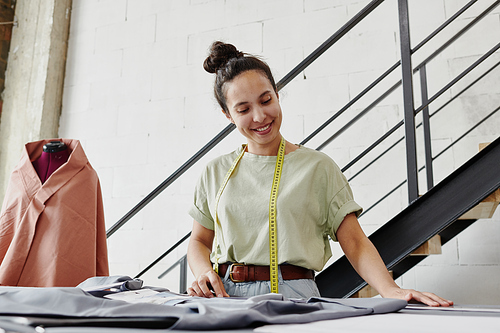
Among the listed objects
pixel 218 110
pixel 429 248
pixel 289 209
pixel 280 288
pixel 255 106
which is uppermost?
pixel 218 110

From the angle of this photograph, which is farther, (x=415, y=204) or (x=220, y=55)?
(x=415, y=204)

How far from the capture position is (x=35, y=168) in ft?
6.75

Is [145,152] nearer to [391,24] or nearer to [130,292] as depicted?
[391,24]

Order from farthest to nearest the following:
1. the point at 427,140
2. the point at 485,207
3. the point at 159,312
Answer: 1. the point at 427,140
2. the point at 485,207
3. the point at 159,312

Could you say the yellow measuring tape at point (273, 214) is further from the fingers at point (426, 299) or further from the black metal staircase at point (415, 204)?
the black metal staircase at point (415, 204)

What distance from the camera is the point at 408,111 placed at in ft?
6.22

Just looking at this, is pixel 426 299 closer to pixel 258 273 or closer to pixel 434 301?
pixel 434 301

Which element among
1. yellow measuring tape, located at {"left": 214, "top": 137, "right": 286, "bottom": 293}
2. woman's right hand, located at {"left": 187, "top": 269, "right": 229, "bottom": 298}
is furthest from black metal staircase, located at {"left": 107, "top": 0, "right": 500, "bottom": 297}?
woman's right hand, located at {"left": 187, "top": 269, "right": 229, "bottom": 298}

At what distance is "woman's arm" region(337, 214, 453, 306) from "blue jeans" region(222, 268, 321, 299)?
0.15 metres

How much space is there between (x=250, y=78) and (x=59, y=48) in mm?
3529

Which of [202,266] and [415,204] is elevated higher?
[415,204]

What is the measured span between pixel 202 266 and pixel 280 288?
10.5 inches

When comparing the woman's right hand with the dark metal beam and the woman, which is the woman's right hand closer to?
the woman

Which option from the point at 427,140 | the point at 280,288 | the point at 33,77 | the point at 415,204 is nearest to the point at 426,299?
the point at 280,288
